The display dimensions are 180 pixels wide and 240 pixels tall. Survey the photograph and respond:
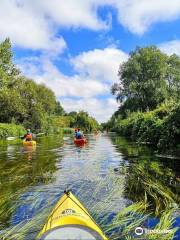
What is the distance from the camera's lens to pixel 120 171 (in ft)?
56.4

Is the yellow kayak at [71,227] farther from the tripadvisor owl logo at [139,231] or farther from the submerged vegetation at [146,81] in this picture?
the submerged vegetation at [146,81]

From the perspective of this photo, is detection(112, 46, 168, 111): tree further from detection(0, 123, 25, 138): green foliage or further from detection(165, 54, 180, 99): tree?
detection(0, 123, 25, 138): green foliage

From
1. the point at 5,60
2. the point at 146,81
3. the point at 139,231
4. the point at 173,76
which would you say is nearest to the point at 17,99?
the point at 5,60

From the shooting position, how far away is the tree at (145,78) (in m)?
71.5

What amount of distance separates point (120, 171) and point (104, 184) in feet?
12.5

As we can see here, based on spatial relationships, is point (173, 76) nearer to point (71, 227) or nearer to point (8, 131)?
point (8, 131)

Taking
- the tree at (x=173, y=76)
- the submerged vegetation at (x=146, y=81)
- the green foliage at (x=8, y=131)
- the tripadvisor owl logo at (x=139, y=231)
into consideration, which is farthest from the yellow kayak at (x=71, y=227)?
the tree at (x=173, y=76)

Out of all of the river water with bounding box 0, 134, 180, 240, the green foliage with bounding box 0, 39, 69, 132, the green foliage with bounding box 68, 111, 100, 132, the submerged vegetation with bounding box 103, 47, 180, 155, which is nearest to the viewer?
the river water with bounding box 0, 134, 180, 240

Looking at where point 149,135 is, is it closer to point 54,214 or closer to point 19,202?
point 19,202

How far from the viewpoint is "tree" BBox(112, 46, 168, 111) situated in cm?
7150

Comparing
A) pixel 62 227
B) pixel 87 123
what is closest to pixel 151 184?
pixel 62 227

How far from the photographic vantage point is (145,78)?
7306 cm

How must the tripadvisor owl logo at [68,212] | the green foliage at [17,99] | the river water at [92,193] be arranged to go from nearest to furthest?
the tripadvisor owl logo at [68,212], the river water at [92,193], the green foliage at [17,99]

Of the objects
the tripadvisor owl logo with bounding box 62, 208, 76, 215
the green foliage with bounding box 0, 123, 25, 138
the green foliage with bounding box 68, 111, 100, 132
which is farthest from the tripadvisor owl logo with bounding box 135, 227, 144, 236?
the green foliage with bounding box 68, 111, 100, 132
